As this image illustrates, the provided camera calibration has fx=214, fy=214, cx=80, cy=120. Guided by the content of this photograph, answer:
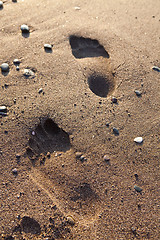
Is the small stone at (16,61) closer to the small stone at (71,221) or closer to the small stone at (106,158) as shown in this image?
the small stone at (106,158)

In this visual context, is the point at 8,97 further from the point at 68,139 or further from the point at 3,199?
the point at 3,199

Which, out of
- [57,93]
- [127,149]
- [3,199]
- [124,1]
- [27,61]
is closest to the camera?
[3,199]

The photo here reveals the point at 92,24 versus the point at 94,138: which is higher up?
the point at 92,24

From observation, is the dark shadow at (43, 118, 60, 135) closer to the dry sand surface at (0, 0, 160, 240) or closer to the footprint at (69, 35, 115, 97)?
the dry sand surface at (0, 0, 160, 240)

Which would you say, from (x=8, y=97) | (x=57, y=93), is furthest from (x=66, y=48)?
(x=8, y=97)

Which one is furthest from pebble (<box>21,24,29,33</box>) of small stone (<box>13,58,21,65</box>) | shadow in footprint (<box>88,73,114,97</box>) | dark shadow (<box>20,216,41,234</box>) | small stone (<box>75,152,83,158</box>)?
dark shadow (<box>20,216,41,234</box>)

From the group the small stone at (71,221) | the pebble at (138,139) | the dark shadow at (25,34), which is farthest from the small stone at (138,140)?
the dark shadow at (25,34)

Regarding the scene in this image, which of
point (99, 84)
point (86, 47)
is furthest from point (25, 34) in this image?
point (99, 84)

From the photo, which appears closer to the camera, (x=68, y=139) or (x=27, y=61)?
(x=68, y=139)
